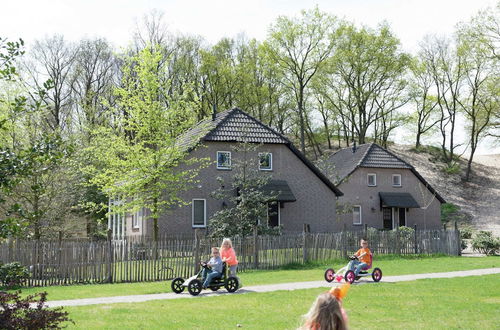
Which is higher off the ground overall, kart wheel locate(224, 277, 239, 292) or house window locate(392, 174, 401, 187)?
house window locate(392, 174, 401, 187)

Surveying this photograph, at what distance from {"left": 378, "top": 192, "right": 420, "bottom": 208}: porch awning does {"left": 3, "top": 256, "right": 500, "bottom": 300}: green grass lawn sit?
1548cm

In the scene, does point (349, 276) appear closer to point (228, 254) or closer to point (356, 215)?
point (228, 254)

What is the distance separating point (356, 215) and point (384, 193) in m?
2.78

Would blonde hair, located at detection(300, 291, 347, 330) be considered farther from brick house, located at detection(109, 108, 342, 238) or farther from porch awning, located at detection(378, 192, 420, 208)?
porch awning, located at detection(378, 192, 420, 208)

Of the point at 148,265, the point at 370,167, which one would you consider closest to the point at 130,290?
the point at 148,265

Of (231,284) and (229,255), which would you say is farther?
(229,255)

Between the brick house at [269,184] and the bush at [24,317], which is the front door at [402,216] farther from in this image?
the bush at [24,317]

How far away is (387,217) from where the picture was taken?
46.2 metres

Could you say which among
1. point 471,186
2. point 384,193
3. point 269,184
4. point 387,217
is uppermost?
point 471,186

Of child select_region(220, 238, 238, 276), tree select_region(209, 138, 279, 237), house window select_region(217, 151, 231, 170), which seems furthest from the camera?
house window select_region(217, 151, 231, 170)

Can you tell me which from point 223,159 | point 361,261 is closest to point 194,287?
point 361,261

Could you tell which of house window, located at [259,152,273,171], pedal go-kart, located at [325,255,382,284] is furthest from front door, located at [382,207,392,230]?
pedal go-kart, located at [325,255,382,284]

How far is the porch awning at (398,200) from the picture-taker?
44375 mm

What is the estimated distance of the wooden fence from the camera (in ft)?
62.0
